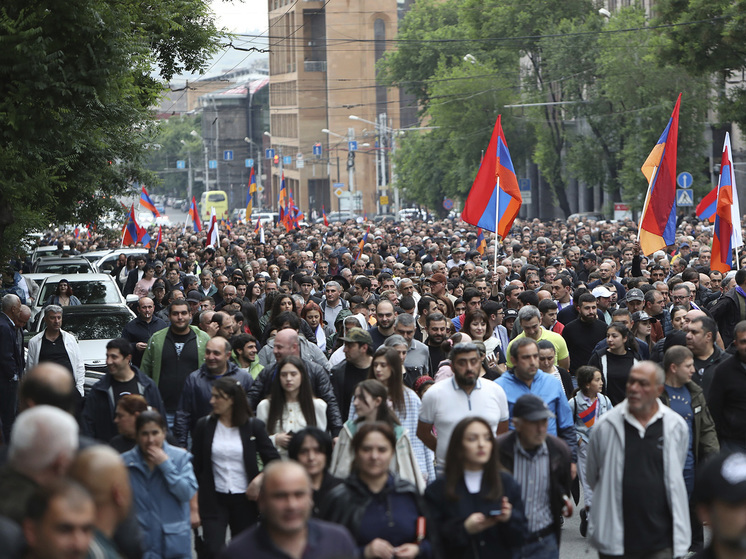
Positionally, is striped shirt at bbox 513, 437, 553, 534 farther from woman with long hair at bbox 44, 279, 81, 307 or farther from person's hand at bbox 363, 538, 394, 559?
woman with long hair at bbox 44, 279, 81, 307

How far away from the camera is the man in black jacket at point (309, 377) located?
817 centimetres

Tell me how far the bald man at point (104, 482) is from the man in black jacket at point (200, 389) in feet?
11.0

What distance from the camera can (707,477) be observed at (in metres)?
4.59

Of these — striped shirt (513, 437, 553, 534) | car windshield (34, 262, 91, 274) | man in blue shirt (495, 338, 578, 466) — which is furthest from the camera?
car windshield (34, 262, 91, 274)

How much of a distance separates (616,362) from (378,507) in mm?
4617

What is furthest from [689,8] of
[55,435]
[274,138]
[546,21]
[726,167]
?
[274,138]

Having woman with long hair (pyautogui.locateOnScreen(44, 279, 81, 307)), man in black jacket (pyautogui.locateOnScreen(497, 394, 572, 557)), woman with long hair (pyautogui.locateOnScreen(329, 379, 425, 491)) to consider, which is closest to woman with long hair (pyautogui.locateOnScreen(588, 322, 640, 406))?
woman with long hair (pyautogui.locateOnScreen(329, 379, 425, 491))

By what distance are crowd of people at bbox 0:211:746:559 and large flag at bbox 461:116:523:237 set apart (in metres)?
6.51

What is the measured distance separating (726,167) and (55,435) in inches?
547

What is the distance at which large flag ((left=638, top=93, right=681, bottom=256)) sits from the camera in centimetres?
1706

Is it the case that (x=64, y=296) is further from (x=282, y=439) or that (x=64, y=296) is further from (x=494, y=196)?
(x=282, y=439)

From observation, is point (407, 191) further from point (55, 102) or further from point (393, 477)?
point (393, 477)

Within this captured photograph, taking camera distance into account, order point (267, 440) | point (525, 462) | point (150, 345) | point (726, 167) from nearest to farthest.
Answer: point (525, 462)
point (267, 440)
point (150, 345)
point (726, 167)

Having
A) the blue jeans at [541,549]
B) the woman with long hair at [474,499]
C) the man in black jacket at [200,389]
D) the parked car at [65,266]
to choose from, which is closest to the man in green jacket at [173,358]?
the man in black jacket at [200,389]
